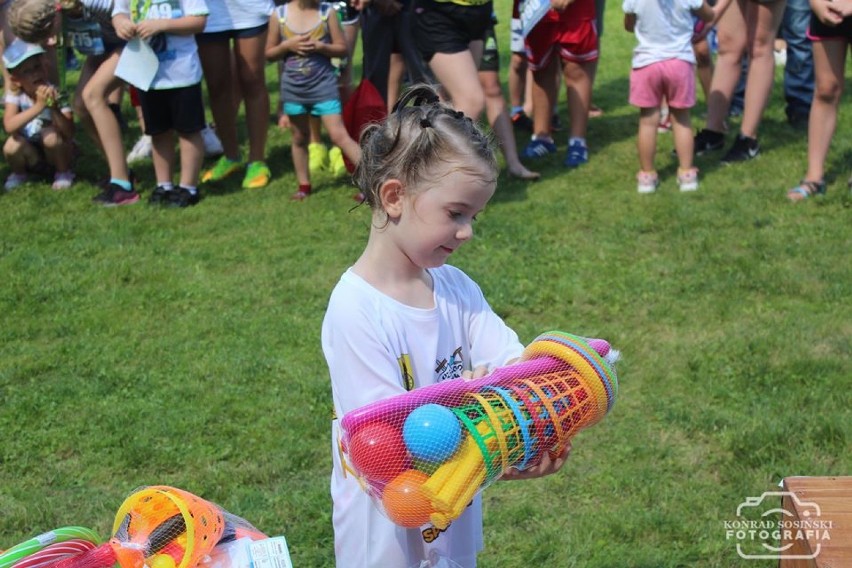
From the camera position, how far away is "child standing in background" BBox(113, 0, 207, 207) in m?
6.85

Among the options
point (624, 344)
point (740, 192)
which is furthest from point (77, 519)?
point (740, 192)

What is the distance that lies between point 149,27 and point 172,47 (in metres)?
0.20

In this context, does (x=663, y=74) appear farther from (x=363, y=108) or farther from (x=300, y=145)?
(x=300, y=145)

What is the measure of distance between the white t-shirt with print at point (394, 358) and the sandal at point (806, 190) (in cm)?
462

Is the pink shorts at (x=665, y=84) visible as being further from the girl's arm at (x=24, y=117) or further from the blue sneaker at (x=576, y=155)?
the girl's arm at (x=24, y=117)

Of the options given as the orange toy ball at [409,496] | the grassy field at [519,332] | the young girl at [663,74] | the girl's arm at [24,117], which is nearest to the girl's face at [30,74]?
the girl's arm at [24,117]

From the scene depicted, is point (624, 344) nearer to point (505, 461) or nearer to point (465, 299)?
point (465, 299)

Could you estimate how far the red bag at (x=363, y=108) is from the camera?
7.14m

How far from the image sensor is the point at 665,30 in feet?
22.5

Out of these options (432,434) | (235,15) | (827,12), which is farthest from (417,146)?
(235,15)

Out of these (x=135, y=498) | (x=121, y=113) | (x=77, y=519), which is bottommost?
(x=121, y=113)

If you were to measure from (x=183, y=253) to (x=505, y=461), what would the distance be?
457 centimetres

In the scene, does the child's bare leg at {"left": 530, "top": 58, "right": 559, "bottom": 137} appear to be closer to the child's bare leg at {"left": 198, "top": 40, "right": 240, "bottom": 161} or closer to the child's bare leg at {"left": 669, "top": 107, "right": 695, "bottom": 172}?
the child's bare leg at {"left": 669, "top": 107, "right": 695, "bottom": 172}

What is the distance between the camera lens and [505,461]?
2086 millimetres
